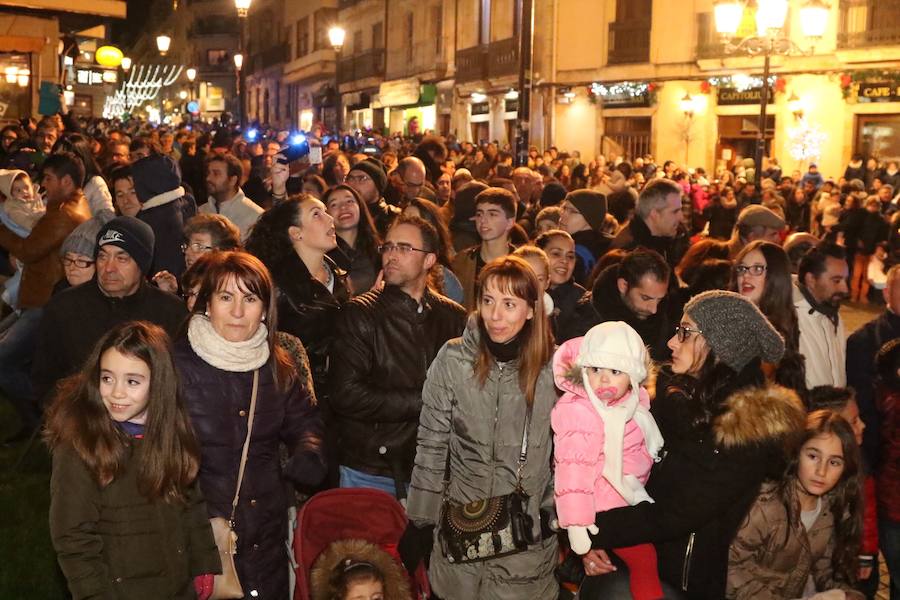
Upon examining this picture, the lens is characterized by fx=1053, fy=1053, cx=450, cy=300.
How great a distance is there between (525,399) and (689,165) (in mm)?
26643

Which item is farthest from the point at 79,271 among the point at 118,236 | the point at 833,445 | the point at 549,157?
the point at 549,157

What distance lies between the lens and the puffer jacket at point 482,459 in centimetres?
395

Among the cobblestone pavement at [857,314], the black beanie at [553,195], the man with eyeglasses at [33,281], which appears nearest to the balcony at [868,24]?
the cobblestone pavement at [857,314]

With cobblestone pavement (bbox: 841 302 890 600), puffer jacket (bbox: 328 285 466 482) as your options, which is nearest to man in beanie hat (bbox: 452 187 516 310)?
puffer jacket (bbox: 328 285 466 482)

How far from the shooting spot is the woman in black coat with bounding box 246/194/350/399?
17.4ft

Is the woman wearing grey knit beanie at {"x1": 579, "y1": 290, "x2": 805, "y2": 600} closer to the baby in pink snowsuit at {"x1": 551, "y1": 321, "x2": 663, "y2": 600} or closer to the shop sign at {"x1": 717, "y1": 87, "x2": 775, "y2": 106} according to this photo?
the baby in pink snowsuit at {"x1": 551, "y1": 321, "x2": 663, "y2": 600}

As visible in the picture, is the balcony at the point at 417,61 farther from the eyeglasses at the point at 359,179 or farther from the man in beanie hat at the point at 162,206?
the man in beanie hat at the point at 162,206

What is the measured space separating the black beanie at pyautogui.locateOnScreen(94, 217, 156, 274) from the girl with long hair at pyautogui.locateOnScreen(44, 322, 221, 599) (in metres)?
1.42

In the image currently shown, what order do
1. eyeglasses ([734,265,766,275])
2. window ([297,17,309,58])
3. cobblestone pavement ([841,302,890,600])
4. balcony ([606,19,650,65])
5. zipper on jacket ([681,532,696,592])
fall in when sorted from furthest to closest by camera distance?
window ([297,17,309,58]), balcony ([606,19,650,65]), cobblestone pavement ([841,302,890,600]), eyeglasses ([734,265,766,275]), zipper on jacket ([681,532,696,592])

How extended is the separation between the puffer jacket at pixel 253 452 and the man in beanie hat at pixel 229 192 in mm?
4543

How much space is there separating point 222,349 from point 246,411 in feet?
0.84

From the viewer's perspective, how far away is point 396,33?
43906 mm

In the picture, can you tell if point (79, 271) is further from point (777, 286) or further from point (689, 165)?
point (689, 165)

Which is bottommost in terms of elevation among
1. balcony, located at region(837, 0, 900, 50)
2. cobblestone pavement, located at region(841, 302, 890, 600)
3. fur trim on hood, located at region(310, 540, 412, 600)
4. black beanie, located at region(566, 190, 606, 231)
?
cobblestone pavement, located at region(841, 302, 890, 600)
